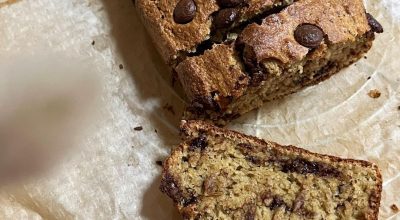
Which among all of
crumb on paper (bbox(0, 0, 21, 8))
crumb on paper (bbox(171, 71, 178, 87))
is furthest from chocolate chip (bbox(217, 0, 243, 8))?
crumb on paper (bbox(0, 0, 21, 8))

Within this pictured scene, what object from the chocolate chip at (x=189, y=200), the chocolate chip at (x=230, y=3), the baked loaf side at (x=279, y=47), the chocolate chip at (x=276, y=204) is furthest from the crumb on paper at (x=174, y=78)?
the chocolate chip at (x=276, y=204)

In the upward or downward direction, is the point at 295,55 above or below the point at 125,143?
above

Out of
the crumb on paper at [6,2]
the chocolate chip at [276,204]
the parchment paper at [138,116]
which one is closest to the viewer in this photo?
the chocolate chip at [276,204]

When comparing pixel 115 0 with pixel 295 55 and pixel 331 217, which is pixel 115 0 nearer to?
pixel 295 55

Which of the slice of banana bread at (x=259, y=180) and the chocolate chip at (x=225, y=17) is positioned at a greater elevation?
the chocolate chip at (x=225, y=17)

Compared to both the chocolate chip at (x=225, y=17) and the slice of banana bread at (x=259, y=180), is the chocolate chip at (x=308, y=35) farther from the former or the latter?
the slice of banana bread at (x=259, y=180)

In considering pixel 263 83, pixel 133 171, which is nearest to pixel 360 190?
pixel 263 83

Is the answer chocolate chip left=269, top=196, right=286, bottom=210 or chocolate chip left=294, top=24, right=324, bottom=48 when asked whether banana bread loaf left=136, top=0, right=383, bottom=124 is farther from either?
chocolate chip left=269, top=196, right=286, bottom=210
